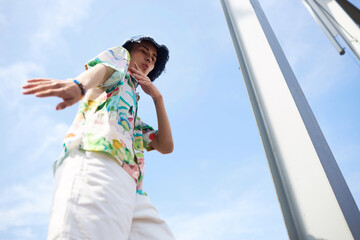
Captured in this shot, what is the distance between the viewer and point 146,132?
0.98m

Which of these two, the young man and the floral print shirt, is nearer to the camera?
the young man

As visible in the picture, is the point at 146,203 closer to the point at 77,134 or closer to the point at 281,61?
the point at 77,134

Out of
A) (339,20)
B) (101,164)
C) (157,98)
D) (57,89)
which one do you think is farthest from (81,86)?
(339,20)

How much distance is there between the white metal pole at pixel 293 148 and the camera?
0.60 meters

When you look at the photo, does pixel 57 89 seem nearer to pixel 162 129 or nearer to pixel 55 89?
pixel 55 89

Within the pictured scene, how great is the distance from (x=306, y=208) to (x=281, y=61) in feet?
1.69

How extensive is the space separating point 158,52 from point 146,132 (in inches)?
18.1

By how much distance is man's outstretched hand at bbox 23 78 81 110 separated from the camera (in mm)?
555

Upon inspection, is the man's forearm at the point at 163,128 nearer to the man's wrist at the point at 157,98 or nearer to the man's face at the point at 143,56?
the man's wrist at the point at 157,98

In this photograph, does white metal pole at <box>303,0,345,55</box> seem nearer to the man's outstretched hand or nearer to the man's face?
the man's face

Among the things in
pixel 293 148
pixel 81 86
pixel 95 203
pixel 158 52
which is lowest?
pixel 95 203

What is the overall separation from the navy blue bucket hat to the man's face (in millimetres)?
23

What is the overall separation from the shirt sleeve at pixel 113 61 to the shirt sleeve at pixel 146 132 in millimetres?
244

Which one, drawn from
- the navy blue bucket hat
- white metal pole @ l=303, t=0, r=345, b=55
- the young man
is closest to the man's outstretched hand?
the young man
